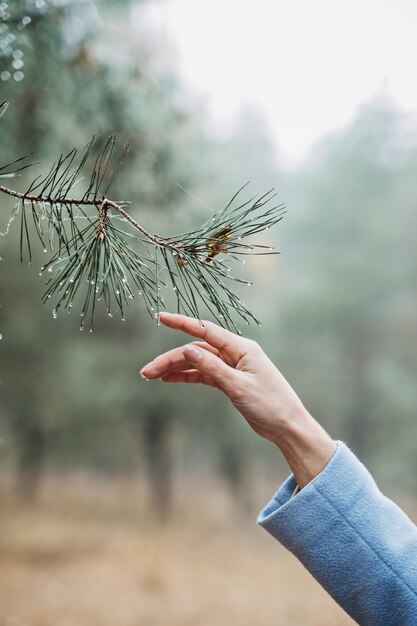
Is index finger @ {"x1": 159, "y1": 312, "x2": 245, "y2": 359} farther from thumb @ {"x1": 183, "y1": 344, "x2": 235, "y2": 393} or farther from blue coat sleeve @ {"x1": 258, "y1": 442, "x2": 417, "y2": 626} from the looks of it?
blue coat sleeve @ {"x1": 258, "y1": 442, "x2": 417, "y2": 626}

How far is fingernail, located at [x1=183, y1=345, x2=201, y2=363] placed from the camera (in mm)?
854

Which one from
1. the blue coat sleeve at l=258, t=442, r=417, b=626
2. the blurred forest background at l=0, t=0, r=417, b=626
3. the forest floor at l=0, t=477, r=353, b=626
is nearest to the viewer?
the blue coat sleeve at l=258, t=442, r=417, b=626

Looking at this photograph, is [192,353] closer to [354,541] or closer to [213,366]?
[213,366]

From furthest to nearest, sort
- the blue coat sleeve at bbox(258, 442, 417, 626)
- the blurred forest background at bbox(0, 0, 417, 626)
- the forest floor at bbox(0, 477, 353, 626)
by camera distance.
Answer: the blurred forest background at bbox(0, 0, 417, 626) → the forest floor at bbox(0, 477, 353, 626) → the blue coat sleeve at bbox(258, 442, 417, 626)

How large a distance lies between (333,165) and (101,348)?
214 inches

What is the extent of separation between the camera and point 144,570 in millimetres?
8852

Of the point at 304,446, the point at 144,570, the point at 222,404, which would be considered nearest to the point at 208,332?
the point at 304,446

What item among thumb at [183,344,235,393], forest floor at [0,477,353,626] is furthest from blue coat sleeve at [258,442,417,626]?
forest floor at [0,477,353,626]

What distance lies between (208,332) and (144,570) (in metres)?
8.82

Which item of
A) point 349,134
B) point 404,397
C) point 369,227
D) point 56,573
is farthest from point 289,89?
point 56,573

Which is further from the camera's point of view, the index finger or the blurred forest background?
the blurred forest background

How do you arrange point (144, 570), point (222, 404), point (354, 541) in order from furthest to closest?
point (222, 404), point (144, 570), point (354, 541)

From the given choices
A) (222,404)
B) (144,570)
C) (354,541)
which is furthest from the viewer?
(222,404)

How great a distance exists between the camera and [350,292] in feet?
35.2
